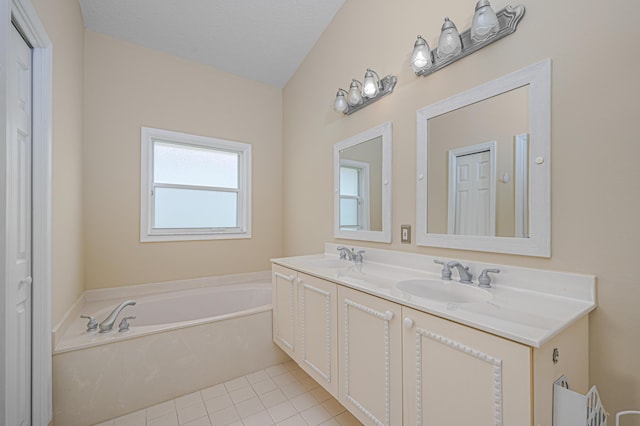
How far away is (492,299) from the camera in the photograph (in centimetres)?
106

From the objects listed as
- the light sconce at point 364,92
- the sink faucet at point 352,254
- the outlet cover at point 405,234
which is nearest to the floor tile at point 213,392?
the sink faucet at point 352,254

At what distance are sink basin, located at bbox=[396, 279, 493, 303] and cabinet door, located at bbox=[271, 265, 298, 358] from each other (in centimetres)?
76

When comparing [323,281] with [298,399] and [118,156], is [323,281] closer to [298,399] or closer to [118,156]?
[298,399]

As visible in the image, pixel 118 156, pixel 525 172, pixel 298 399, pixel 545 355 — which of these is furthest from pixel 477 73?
pixel 118 156

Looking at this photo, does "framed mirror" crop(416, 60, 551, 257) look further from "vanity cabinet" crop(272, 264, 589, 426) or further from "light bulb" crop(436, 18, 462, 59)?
"vanity cabinet" crop(272, 264, 589, 426)

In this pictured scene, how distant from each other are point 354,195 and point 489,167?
963 mm

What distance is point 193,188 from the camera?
269cm

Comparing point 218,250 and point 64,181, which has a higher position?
point 64,181

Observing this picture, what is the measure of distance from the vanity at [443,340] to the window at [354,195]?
1.45ft

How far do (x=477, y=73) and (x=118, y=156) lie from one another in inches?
106

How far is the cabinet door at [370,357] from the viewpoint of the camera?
43.7 inches

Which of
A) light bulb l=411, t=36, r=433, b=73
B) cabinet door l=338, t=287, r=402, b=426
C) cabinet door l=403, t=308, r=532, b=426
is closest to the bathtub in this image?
cabinet door l=338, t=287, r=402, b=426

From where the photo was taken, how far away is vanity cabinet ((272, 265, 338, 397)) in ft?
4.81

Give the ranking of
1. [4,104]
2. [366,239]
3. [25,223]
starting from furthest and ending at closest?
1. [366,239]
2. [25,223]
3. [4,104]
